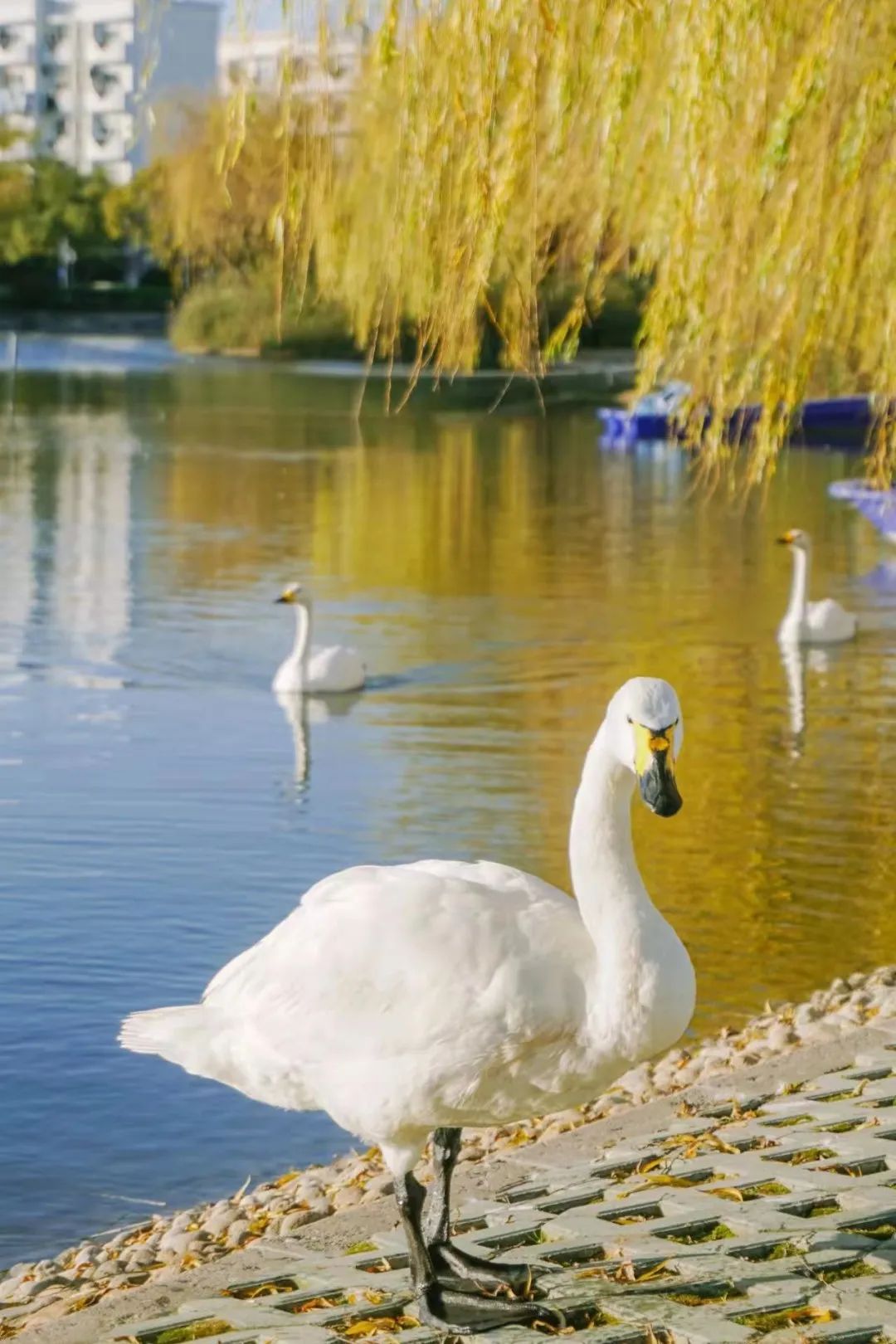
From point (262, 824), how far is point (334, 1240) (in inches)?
249

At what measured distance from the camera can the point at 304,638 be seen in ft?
49.8

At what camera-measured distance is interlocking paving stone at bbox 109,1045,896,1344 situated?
4488 millimetres

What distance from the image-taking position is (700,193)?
21.2 ft

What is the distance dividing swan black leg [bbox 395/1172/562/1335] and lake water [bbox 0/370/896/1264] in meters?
2.26

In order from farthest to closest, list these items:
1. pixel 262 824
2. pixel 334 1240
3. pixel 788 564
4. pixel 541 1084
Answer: pixel 788 564, pixel 262 824, pixel 334 1240, pixel 541 1084

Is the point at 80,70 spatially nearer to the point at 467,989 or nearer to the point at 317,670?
the point at 317,670

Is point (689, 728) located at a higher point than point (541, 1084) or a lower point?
lower

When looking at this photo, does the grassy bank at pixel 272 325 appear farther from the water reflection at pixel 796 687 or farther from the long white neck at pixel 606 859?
the long white neck at pixel 606 859

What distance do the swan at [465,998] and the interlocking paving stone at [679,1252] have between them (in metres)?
0.18

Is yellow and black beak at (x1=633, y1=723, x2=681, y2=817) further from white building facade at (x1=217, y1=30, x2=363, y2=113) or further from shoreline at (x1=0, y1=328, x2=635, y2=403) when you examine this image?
shoreline at (x1=0, y1=328, x2=635, y2=403)

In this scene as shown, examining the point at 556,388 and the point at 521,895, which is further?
the point at 556,388

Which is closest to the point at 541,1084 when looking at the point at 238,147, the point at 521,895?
the point at 521,895

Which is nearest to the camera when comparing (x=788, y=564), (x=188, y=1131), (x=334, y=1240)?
(x=334, y=1240)

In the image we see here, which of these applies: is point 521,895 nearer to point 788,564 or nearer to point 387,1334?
point 387,1334
